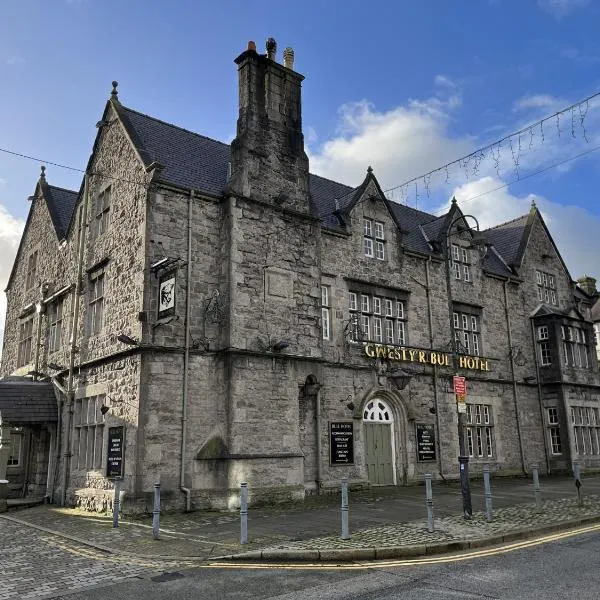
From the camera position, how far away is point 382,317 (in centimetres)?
2158

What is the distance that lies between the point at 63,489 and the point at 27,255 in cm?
1246

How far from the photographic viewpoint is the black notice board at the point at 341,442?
18688mm

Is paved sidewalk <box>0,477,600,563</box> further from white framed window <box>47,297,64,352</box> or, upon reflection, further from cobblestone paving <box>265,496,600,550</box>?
white framed window <box>47,297,64,352</box>

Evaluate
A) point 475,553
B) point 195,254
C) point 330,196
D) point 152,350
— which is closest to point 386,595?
point 475,553

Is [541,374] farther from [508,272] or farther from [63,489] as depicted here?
[63,489]

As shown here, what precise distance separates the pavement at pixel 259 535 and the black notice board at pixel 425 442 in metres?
4.18

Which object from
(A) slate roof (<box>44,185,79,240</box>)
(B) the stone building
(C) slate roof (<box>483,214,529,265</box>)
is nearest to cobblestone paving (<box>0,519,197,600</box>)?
(B) the stone building

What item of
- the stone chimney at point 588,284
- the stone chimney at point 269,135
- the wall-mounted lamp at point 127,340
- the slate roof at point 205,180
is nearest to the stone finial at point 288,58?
the stone chimney at point 269,135

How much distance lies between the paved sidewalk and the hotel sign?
497cm

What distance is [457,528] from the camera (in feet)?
37.1

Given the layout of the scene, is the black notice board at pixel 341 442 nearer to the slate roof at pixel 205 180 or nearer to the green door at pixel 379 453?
the green door at pixel 379 453

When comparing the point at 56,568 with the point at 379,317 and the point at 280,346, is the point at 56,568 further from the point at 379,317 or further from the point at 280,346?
the point at 379,317

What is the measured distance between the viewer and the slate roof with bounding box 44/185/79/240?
23688 millimetres

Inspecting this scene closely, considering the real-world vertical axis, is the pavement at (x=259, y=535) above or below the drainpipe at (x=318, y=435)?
below
